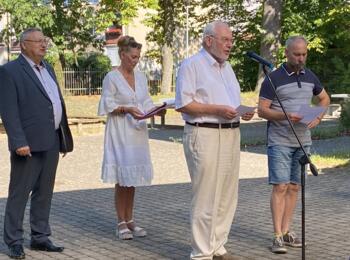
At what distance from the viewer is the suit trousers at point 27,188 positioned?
21.4 feet

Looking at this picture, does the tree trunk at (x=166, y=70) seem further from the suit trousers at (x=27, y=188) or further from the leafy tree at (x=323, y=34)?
the suit trousers at (x=27, y=188)

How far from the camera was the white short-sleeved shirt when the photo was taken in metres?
5.89

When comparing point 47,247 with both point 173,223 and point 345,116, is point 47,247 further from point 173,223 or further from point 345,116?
point 345,116

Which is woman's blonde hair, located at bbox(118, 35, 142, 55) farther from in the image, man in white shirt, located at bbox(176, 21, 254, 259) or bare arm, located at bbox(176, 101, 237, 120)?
bare arm, located at bbox(176, 101, 237, 120)

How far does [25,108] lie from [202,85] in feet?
5.26

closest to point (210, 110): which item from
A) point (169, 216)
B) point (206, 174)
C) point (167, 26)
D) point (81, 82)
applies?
point (206, 174)

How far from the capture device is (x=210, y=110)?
19.1 feet

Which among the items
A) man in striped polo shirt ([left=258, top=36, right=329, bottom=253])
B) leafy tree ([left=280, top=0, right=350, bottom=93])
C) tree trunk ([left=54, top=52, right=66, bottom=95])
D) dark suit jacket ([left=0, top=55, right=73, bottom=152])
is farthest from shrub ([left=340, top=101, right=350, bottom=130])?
tree trunk ([left=54, top=52, right=66, bottom=95])

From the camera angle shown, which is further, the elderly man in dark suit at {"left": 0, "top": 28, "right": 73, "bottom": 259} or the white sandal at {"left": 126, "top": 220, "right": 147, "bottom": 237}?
the white sandal at {"left": 126, "top": 220, "right": 147, "bottom": 237}

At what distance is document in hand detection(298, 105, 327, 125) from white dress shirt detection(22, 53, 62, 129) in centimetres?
215

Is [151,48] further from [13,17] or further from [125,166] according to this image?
[125,166]

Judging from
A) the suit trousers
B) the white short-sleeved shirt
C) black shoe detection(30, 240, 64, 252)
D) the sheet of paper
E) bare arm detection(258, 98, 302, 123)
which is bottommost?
black shoe detection(30, 240, 64, 252)

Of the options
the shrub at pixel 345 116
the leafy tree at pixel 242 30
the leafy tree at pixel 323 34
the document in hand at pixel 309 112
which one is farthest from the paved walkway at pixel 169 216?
the leafy tree at pixel 242 30

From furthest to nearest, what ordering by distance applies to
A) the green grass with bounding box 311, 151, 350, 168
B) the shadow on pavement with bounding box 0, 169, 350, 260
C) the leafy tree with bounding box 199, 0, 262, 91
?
the leafy tree with bounding box 199, 0, 262, 91, the green grass with bounding box 311, 151, 350, 168, the shadow on pavement with bounding box 0, 169, 350, 260
